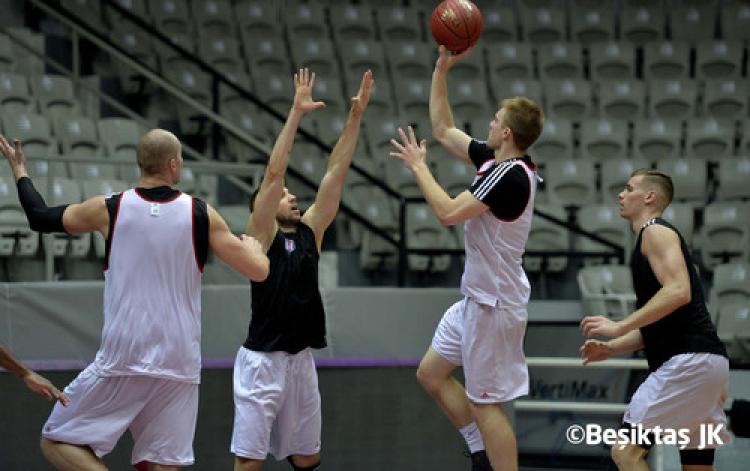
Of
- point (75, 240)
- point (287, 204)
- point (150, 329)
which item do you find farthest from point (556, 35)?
point (150, 329)

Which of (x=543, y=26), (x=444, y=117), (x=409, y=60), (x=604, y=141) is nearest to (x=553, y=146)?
(x=604, y=141)

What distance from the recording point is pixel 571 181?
1227cm

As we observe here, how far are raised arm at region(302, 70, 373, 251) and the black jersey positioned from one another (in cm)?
159

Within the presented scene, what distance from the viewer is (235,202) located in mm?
11242

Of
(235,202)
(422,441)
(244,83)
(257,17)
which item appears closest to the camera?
(422,441)

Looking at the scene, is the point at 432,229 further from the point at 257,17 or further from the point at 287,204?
the point at 287,204

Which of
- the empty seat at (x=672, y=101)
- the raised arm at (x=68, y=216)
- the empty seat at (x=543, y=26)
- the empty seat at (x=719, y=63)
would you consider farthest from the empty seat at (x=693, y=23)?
the raised arm at (x=68, y=216)

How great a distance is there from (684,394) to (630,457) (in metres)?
0.40

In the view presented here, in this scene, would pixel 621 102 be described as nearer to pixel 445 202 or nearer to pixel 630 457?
pixel 445 202

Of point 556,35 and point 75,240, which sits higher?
point 556,35

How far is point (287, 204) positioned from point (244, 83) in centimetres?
721

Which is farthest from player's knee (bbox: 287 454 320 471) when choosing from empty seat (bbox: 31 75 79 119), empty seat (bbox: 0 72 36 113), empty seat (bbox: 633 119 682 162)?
empty seat (bbox: 633 119 682 162)

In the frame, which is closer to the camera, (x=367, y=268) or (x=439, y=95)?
(x=439, y=95)

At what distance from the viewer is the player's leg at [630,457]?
18.0 feet
